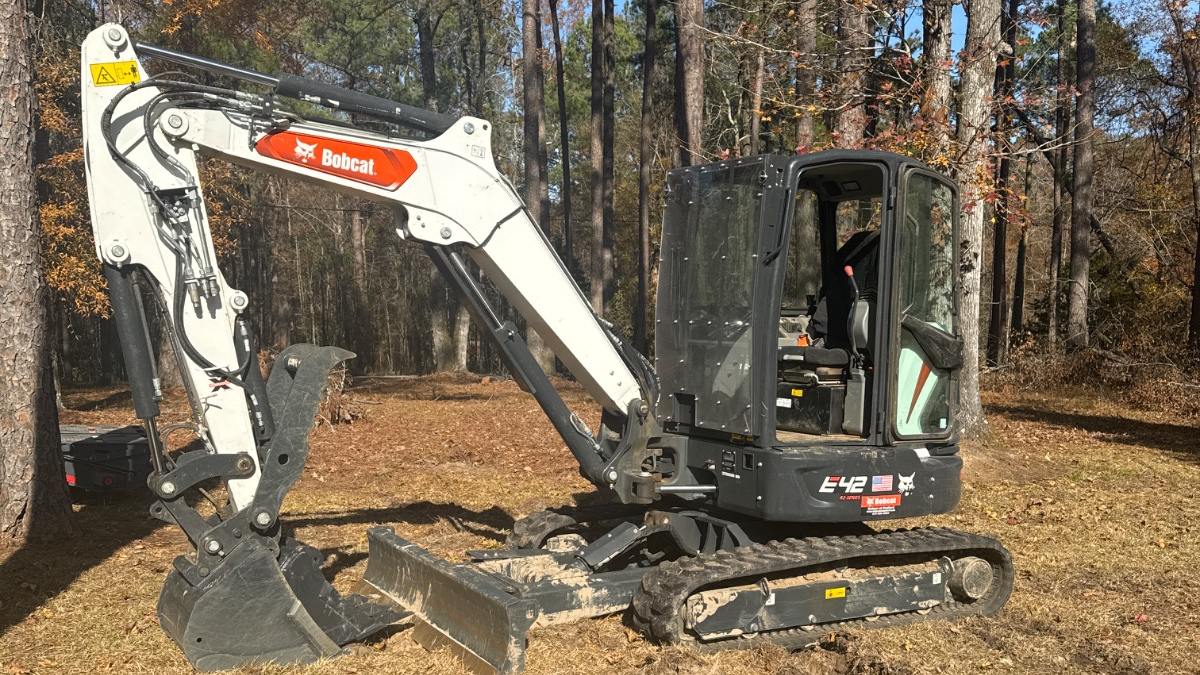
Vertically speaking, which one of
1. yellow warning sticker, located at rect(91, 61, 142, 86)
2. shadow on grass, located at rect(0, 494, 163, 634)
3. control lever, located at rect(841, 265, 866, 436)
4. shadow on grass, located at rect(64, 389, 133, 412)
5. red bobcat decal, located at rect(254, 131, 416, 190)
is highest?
yellow warning sticker, located at rect(91, 61, 142, 86)

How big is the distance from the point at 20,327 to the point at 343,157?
400cm

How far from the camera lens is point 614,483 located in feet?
20.7

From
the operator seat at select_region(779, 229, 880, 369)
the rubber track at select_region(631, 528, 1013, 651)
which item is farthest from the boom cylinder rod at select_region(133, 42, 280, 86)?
the operator seat at select_region(779, 229, 880, 369)

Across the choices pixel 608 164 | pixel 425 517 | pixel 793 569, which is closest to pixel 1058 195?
pixel 608 164

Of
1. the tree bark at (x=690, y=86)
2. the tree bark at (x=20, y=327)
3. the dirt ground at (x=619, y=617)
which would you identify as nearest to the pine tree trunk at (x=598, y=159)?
the tree bark at (x=690, y=86)

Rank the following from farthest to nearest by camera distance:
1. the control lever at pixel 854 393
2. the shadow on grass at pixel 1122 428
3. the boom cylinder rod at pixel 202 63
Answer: the shadow on grass at pixel 1122 428 → the control lever at pixel 854 393 → the boom cylinder rod at pixel 202 63

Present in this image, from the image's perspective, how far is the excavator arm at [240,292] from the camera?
17.0 ft

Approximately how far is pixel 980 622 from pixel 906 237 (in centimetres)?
248

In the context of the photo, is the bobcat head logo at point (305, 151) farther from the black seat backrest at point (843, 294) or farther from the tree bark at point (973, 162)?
the tree bark at point (973, 162)

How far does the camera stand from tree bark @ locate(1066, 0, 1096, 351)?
21000mm

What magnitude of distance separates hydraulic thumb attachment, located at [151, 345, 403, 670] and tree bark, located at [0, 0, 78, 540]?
3.31 meters

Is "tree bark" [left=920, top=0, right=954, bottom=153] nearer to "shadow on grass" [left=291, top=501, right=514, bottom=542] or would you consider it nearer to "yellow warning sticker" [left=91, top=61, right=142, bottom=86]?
"shadow on grass" [left=291, top=501, right=514, bottom=542]

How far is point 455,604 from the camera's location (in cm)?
552

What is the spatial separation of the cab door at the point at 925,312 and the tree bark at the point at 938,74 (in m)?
4.59
